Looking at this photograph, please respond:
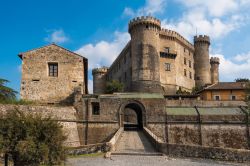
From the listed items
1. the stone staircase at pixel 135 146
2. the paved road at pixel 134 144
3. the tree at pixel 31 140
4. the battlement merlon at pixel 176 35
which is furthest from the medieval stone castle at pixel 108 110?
the battlement merlon at pixel 176 35

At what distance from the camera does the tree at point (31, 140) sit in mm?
14055

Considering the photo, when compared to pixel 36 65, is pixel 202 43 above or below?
above

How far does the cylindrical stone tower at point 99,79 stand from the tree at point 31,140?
218ft

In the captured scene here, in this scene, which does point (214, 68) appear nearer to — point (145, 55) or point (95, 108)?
point (145, 55)

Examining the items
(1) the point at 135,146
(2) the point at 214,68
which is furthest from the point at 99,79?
(1) the point at 135,146

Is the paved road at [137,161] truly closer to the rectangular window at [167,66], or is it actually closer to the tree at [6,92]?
the tree at [6,92]

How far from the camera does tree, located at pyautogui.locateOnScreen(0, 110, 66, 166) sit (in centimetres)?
1405

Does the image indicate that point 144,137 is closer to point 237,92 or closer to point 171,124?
point 171,124

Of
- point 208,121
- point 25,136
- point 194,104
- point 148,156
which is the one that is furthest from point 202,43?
point 25,136

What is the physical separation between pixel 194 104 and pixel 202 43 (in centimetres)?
3563

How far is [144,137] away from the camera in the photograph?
2836 centimetres

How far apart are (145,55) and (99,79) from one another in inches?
1359

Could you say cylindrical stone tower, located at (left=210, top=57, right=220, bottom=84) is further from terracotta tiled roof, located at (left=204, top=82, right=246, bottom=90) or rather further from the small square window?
the small square window

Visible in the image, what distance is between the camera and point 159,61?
176 feet
